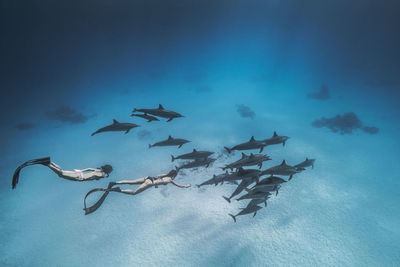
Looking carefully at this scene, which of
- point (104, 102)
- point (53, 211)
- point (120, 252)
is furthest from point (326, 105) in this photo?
point (104, 102)

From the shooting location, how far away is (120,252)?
897 centimetres

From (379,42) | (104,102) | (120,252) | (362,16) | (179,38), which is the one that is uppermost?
(362,16)

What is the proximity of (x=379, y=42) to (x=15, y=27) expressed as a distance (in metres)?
155

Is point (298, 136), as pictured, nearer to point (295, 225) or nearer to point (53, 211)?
point (295, 225)

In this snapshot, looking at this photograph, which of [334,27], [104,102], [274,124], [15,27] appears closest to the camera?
[274,124]

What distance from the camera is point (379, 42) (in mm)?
80438

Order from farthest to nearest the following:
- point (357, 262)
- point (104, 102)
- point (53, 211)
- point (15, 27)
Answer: point (15, 27)
point (104, 102)
point (53, 211)
point (357, 262)

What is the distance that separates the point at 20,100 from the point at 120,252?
5308 centimetres

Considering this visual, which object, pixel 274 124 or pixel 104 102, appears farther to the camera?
pixel 104 102

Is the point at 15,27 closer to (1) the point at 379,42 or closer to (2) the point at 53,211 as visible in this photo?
(2) the point at 53,211

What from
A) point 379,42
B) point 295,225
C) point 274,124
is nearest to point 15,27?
point 274,124

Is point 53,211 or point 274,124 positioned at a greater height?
point 274,124

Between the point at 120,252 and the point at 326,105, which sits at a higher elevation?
the point at 326,105

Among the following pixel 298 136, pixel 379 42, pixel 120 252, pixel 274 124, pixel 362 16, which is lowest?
pixel 120 252
